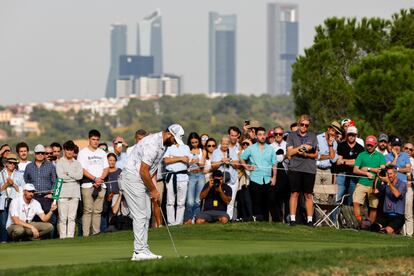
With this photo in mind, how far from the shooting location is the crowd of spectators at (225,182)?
76.1ft

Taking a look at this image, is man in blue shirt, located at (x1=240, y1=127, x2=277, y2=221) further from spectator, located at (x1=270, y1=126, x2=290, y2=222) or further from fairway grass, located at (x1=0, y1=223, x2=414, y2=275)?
fairway grass, located at (x1=0, y1=223, x2=414, y2=275)

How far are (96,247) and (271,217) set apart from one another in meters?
5.83

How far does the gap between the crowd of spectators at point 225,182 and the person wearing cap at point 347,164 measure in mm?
19

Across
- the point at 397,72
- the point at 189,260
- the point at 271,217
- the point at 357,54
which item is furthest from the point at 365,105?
the point at 189,260

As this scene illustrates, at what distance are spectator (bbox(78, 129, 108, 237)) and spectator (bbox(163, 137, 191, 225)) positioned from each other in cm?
122

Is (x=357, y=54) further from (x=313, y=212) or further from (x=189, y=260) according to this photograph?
(x=189, y=260)

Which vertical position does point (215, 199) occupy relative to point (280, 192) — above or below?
below

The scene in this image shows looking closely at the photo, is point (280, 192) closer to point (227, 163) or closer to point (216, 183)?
point (227, 163)

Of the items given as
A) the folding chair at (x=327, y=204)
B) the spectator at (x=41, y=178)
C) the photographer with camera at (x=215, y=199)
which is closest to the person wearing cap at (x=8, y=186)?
the spectator at (x=41, y=178)

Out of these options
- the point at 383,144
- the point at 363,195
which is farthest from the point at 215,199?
the point at 383,144

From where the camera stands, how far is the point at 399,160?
23.8 meters

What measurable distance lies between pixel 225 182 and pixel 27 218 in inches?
150

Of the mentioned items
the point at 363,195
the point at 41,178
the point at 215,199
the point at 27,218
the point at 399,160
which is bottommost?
the point at 27,218

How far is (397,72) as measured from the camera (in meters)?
47.3
